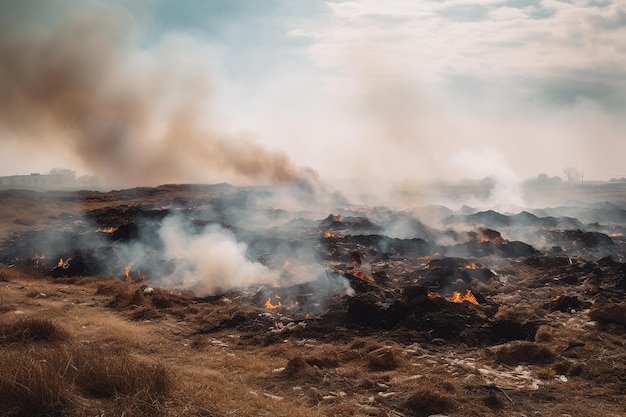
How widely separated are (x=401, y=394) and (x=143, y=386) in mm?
4042

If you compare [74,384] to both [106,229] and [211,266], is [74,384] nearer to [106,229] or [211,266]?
[211,266]

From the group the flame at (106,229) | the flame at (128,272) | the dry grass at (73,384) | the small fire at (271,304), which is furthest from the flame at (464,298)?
the flame at (106,229)

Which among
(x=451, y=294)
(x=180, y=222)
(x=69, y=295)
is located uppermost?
(x=180, y=222)

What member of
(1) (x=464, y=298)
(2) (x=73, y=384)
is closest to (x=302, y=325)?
(1) (x=464, y=298)

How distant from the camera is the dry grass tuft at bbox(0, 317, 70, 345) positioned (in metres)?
6.53

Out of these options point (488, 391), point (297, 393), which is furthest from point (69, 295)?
point (488, 391)

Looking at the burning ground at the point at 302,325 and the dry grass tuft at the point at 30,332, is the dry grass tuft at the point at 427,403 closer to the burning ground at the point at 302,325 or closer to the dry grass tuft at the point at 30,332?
the burning ground at the point at 302,325

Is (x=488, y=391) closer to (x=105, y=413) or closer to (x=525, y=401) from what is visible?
(x=525, y=401)

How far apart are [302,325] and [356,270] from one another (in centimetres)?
648

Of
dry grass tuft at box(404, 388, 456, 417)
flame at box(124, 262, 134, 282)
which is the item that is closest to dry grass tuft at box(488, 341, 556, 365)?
dry grass tuft at box(404, 388, 456, 417)

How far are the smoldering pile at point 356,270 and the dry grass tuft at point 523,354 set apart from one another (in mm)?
931

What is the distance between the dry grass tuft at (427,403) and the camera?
5910 millimetres

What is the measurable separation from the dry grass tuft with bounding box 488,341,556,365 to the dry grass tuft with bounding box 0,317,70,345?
8.40 meters

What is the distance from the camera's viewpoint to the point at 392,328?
1058cm
